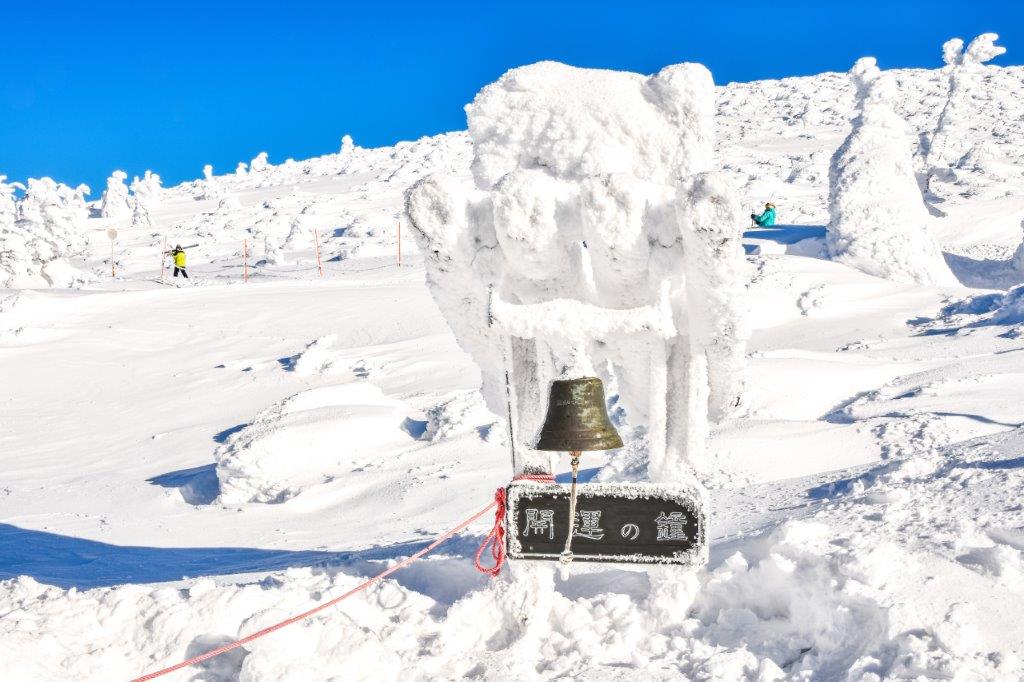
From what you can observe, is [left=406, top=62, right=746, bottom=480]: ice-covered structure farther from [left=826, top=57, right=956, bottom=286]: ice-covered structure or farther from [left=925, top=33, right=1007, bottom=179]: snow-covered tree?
[left=925, top=33, right=1007, bottom=179]: snow-covered tree

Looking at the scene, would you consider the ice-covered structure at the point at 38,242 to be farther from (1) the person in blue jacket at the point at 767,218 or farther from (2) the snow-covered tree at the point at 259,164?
(2) the snow-covered tree at the point at 259,164

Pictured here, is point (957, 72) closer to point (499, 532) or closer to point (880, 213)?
point (880, 213)

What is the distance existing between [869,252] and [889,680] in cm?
1329

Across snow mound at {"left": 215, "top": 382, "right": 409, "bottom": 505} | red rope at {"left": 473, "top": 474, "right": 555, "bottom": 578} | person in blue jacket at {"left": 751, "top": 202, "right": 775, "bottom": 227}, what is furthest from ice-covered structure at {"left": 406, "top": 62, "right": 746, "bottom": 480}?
person in blue jacket at {"left": 751, "top": 202, "right": 775, "bottom": 227}

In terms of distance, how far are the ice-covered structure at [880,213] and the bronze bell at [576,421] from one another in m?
13.0

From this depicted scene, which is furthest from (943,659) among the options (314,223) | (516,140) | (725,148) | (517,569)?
(725,148)

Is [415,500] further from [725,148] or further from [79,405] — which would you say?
[725,148]

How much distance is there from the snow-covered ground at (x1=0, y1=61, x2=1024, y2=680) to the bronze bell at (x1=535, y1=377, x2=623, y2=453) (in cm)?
93

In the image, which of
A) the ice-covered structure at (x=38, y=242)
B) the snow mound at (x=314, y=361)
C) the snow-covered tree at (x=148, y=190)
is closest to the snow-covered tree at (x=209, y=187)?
the snow-covered tree at (x=148, y=190)

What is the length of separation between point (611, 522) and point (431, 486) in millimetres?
4354

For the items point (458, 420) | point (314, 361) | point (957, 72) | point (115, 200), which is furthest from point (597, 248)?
point (115, 200)

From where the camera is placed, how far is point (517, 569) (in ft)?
13.8

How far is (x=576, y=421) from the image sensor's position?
3.65 meters

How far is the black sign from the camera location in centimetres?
389
